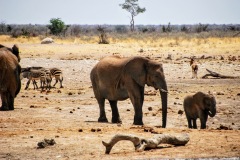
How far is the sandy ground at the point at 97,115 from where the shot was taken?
39.8 ft

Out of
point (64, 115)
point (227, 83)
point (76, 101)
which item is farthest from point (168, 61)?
point (64, 115)

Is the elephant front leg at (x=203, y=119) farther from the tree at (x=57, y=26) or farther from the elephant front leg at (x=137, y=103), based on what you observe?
the tree at (x=57, y=26)

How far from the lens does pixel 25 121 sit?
685 inches

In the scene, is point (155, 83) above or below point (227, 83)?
above

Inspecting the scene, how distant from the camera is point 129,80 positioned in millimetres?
17219

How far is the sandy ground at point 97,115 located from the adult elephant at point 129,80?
2.18 ft

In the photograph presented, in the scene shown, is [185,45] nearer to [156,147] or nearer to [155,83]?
[155,83]

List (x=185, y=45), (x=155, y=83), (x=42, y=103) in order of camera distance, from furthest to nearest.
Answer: (x=185, y=45), (x=42, y=103), (x=155, y=83)

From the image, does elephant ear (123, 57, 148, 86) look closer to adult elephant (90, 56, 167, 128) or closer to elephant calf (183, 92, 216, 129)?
adult elephant (90, 56, 167, 128)

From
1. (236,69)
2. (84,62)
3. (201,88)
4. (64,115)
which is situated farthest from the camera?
(84,62)

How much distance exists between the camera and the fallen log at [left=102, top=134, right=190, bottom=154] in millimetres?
11812

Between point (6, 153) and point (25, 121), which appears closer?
point (6, 153)

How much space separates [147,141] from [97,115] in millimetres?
8538

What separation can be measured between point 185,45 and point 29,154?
36.7m
